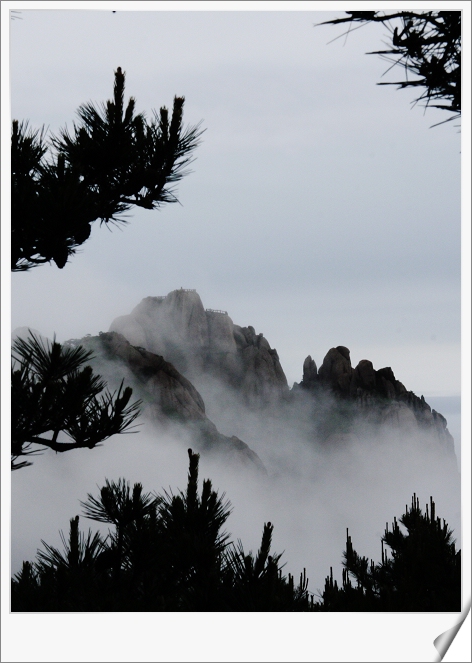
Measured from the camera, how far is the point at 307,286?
7.66 feet

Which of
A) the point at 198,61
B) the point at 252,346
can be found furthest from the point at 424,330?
the point at 198,61

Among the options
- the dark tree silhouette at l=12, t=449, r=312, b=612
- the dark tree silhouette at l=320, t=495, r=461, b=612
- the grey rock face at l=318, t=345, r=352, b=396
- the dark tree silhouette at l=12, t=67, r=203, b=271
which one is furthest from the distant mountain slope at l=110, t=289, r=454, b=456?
the dark tree silhouette at l=12, t=449, r=312, b=612

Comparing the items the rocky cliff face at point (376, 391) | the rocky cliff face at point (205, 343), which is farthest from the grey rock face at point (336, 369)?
the rocky cliff face at point (205, 343)

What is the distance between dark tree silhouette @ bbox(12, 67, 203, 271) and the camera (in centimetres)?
144

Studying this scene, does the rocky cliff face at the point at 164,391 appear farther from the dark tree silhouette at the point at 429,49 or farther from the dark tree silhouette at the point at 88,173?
the dark tree silhouette at the point at 429,49

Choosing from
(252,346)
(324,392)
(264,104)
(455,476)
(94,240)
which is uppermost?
(264,104)

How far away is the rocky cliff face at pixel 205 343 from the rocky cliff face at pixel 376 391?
0.15 meters

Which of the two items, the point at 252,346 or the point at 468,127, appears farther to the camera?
the point at 252,346

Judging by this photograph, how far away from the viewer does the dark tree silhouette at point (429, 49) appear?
55.9 inches

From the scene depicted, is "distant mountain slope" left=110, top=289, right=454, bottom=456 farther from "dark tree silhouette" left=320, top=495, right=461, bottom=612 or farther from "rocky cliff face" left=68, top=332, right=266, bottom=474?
"dark tree silhouette" left=320, top=495, right=461, bottom=612

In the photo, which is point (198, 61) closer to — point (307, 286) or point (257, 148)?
point (257, 148)

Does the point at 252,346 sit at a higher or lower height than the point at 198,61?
lower

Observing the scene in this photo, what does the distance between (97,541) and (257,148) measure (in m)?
1.47

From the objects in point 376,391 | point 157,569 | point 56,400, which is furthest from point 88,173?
point 376,391
